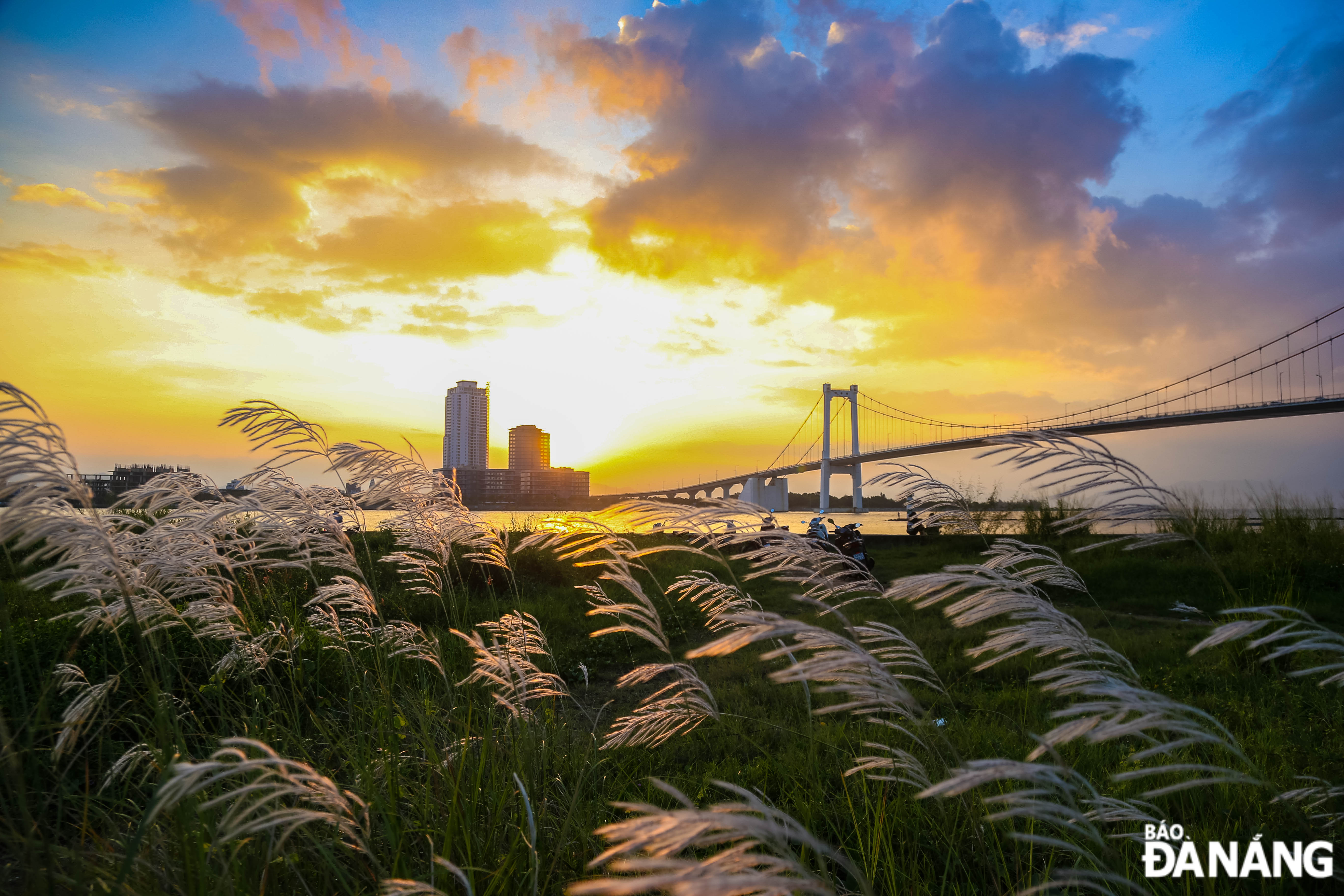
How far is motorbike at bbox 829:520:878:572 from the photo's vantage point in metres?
9.66

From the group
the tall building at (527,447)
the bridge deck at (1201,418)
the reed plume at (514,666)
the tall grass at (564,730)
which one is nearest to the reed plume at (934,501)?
the tall grass at (564,730)

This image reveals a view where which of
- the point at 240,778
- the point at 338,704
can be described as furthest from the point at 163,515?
the point at 240,778

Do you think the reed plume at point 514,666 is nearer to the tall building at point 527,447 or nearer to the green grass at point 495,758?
the green grass at point 495,758

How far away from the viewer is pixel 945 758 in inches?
126

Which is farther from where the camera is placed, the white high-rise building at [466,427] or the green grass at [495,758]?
the white high-rise building at [466,427]

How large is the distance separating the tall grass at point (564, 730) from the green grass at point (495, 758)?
26 millimetres

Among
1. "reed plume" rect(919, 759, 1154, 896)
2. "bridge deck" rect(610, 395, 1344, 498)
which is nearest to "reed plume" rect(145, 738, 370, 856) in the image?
"reed plume" rect(919, 759, 1154, 896)

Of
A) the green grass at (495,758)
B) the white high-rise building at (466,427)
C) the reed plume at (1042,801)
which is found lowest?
the green grass at (495,758)

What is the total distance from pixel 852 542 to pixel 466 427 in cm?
865

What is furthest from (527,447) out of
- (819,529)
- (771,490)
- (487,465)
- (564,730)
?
(564,730)

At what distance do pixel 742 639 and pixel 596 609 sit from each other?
48.2 inches

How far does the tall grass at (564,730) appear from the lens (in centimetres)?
130

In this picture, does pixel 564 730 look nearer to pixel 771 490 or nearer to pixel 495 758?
pixel 495 758

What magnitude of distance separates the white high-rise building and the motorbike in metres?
6.46
